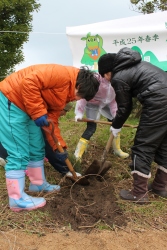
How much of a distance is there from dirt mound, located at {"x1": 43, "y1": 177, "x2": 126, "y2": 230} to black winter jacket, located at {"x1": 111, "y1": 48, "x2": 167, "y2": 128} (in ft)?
2.91

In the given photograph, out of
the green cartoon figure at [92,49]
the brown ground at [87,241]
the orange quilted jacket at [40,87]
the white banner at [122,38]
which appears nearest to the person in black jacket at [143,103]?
the orange quilted jacket at [40,87]

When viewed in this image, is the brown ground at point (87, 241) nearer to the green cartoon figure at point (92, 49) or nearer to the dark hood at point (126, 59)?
the dark hood at point (126, 59)

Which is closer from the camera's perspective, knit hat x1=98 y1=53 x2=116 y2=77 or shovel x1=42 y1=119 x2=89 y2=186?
shovel x1=42 y1=119 x2=89 y2=186

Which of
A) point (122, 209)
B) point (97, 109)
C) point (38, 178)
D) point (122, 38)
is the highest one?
point (122, 38)

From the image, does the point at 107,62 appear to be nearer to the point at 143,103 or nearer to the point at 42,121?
the point at 143,103

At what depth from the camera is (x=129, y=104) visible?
295cm

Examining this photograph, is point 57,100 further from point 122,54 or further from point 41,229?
point 41,229

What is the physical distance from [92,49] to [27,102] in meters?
3.30

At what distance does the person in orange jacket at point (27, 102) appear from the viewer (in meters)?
2.65

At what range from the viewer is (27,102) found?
2617 mm

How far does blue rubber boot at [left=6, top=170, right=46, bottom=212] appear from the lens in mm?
2748

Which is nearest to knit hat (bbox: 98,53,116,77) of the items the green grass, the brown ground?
the green grass

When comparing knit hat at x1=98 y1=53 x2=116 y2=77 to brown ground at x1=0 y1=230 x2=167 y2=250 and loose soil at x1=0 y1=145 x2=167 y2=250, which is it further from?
brown ground at x1=0 y1=230 x2=167 y2=250

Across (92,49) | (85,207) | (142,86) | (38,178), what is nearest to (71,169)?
(38,178)
